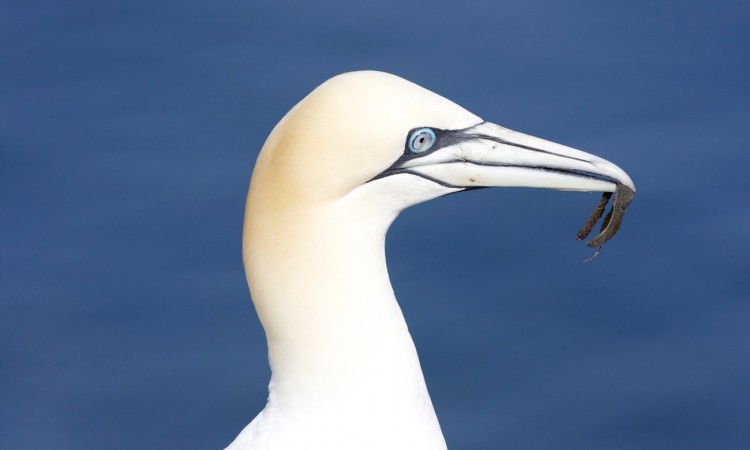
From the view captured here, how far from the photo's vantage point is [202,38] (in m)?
7.73

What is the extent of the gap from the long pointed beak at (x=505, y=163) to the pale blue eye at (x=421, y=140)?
0.08 ft

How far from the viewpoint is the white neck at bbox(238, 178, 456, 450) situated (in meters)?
3.84

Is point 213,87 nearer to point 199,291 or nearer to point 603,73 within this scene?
point 199,291

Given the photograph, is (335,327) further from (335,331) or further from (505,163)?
(505,163)

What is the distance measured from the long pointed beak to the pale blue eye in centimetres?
2

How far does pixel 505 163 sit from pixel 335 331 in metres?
0.63

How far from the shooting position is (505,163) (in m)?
3.88

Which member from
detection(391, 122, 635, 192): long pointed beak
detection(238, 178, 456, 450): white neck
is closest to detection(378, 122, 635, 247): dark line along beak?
detection(391, 122, 635, 192): long pointed beak

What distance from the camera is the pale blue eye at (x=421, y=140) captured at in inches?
149

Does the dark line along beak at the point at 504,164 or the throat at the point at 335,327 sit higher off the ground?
the dark line along beak at the point at 504,164

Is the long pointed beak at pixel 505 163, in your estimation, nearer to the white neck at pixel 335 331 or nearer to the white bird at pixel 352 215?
the white bird at pixel 352 215

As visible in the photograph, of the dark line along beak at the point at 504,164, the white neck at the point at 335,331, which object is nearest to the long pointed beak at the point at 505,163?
the dark line along beak at the point at 504,164

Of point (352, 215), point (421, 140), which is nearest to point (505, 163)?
point (421, 140)

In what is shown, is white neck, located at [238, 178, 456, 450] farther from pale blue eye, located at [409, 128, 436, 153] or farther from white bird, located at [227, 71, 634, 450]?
pale blue eye, located at [409, 128, 436, 153]
